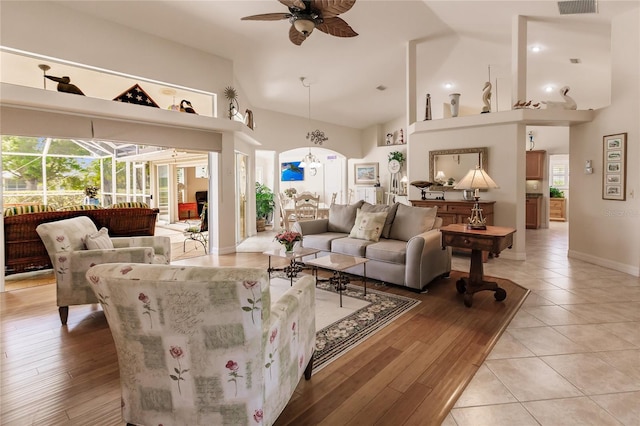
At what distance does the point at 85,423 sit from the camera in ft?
5.66

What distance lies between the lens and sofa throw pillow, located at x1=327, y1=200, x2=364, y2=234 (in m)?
5.06

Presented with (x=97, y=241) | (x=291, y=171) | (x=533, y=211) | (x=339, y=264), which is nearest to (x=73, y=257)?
(x=97, y=241)

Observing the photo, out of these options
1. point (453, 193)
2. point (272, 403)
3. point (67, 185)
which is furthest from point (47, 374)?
point (67, 185)

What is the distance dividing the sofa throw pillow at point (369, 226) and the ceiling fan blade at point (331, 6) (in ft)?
8.09

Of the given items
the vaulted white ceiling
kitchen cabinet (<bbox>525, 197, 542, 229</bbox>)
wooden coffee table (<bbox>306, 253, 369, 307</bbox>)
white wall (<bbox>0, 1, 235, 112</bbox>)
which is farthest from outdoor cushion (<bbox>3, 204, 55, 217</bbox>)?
kitchen cabinet (<bbox>525, 197, 542, 229</bbox>)

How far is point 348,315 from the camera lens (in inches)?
121

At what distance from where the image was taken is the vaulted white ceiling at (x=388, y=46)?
445 cm

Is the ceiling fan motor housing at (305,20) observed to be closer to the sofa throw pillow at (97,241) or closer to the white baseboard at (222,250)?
the sofa throw pillow at (97,241)

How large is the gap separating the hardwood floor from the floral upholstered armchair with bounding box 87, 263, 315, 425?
1.59ft

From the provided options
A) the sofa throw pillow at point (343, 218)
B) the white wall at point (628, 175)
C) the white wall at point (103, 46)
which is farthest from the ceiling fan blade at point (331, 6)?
the white wall at point (628, 175)

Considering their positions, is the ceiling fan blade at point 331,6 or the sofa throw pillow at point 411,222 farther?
the sofa throw pillow at point 411,222

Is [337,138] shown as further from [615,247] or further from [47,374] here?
[47,374]

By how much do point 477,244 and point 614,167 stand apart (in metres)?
3.10

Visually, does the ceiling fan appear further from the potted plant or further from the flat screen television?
the flat screen television
